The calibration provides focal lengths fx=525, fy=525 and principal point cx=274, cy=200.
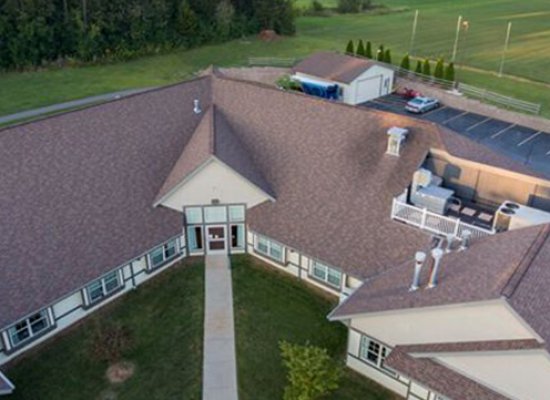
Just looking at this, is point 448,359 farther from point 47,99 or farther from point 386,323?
point 47,99

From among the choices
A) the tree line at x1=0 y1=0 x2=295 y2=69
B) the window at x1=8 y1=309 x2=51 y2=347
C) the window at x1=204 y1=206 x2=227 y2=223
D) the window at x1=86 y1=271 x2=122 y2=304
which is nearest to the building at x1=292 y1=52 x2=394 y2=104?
the tree line at x1=0 y1=0 x2=295 y2=69

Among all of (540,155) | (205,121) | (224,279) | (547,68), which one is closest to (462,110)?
(540,155)

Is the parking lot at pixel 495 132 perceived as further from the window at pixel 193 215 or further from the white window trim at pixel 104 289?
the white window trim at pixel 104 289

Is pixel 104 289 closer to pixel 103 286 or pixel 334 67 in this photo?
pixel 103 286

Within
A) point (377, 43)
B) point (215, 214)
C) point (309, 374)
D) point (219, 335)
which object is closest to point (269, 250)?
point (215, 214)

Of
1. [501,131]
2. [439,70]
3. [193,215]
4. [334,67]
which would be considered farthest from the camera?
[439,70]

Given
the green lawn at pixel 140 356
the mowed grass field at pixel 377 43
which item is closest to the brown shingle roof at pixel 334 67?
the mowed grass field at pixel 377 43
